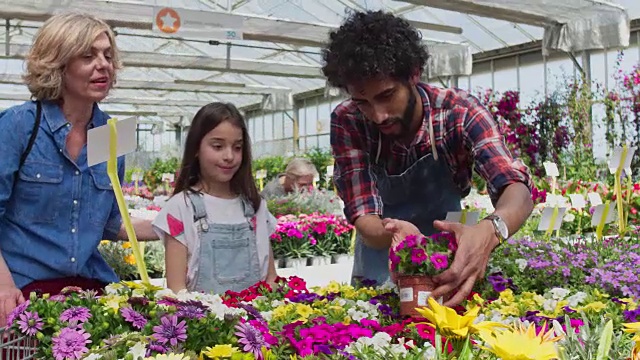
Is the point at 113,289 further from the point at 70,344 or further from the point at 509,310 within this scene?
the point at 509,310

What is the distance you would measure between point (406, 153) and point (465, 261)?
546 mm

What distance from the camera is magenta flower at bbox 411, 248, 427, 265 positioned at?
4.36ft

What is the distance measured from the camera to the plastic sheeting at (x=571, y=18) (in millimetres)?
9539

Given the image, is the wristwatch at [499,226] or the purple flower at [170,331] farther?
the wristwatch at [499,226]

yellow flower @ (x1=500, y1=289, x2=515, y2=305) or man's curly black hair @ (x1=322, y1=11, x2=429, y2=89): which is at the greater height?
man's curly black hair @ (x1=322, y1=11, x2=429, y2=89)

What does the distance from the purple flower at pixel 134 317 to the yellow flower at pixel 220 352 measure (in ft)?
0.60

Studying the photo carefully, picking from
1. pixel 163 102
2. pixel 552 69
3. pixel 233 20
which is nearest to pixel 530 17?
pixel 552 69

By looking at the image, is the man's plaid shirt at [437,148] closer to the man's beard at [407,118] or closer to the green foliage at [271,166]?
the man's beard at [407,118]

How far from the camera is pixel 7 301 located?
1.40 meters

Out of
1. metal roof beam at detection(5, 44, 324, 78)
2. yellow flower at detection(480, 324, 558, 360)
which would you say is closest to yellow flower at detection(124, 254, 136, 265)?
yellow flower at detection(480, 324, 558, 360)

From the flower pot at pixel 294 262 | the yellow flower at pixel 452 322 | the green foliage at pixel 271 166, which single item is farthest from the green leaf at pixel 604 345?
the green foliage at pixel 271 166

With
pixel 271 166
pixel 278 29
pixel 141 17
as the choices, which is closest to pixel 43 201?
pixel 141 17

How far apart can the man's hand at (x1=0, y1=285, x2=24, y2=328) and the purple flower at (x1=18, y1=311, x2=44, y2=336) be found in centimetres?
21

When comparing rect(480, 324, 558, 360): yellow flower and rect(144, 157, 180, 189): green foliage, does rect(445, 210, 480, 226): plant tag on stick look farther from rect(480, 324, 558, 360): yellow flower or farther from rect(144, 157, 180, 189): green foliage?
rect(144, 157, 180, 189): green foliage
